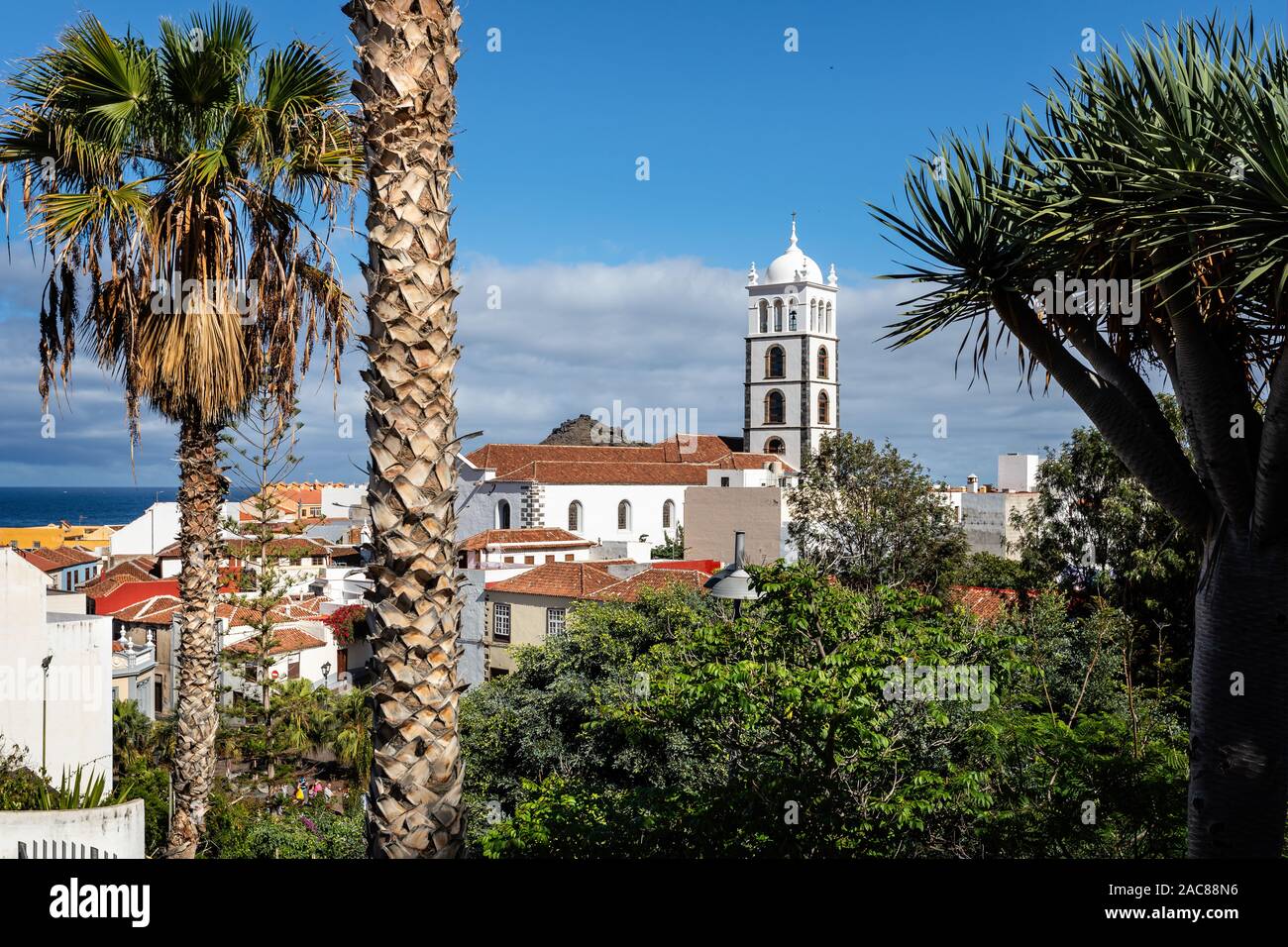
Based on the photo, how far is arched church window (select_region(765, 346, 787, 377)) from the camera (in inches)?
3307

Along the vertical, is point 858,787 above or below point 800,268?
below

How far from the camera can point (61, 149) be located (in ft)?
24.6

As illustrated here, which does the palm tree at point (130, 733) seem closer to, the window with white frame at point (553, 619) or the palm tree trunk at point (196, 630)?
the window with white frame at point (553, 619)

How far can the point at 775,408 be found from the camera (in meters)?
84.1

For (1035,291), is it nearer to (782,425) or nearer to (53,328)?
(53,328)

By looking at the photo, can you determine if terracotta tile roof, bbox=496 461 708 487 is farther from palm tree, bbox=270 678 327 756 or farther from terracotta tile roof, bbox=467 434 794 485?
palm tree, bbox=270 678 327 756

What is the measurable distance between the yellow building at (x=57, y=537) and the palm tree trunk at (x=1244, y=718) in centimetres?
3872

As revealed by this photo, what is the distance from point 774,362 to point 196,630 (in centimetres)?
7782

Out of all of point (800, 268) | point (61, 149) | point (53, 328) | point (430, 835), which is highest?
point (800, 268)

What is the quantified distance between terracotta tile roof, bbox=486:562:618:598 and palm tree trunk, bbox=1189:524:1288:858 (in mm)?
26194

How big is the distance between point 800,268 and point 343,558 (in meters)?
46.9

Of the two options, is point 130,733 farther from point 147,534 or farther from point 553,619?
point 147,534
